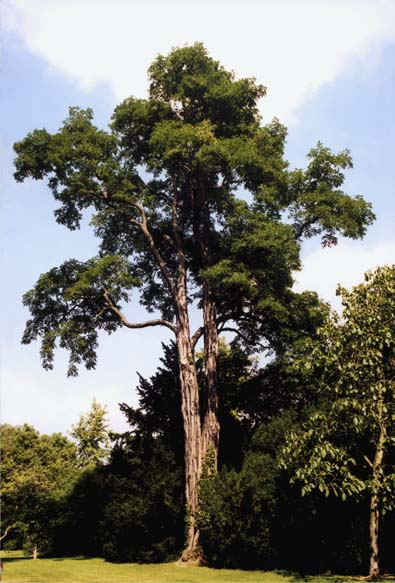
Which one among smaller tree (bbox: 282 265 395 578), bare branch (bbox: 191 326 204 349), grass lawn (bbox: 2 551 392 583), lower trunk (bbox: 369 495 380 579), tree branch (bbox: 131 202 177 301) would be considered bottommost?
grass lawn (bbox: 2 551 392 583)

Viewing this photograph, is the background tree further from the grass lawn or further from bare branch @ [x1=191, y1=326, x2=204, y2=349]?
bare branch @ [x1=191, y1=326, x2=204, y2=349]

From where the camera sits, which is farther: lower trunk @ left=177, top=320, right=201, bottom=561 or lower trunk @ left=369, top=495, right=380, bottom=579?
lower trunk @ left=177, top=320, right=201, bottom=561

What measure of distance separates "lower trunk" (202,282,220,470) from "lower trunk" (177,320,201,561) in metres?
0.45

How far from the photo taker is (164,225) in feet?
84.8

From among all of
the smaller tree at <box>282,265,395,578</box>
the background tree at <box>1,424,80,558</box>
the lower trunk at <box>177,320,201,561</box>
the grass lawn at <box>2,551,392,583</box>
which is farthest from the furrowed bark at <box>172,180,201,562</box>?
the background tree at <box>1,424,80,558</box>

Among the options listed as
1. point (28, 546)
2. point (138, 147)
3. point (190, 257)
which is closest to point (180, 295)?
point (190, 257)

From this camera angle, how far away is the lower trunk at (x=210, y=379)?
21.4 metres

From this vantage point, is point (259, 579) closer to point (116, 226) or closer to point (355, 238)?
point (355, 238)

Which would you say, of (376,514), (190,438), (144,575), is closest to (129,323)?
(190,438)

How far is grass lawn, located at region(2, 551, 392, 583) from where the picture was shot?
15406mm

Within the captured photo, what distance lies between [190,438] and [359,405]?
9.14 m

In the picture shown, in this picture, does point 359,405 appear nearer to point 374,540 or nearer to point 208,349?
point 374,540

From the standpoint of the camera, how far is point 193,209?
2588 centimetres

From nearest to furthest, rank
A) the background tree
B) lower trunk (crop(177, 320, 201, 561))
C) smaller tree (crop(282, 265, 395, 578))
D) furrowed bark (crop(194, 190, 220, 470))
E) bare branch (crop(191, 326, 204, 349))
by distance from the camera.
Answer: smaller tree (crop(282, 265, 395, 578)), lower trunk (crop(177, 320, 201, 561)), furrowed bark (crop(194, 190, 220, 470)), bare branch (crop(191, 326, 204, 349)), the background tree
